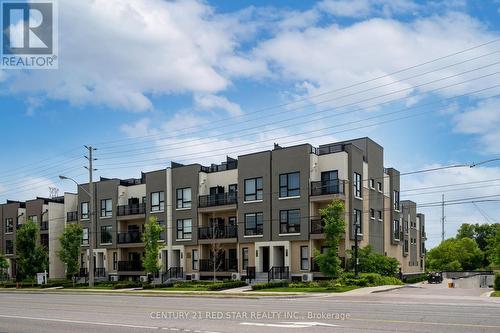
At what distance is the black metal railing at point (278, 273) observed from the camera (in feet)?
144

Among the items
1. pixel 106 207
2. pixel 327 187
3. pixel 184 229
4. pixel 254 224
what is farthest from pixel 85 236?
pixel 327 187

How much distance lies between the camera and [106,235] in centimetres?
5941

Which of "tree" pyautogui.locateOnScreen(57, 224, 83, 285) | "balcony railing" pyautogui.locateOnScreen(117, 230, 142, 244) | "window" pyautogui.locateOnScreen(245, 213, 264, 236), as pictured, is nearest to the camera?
"window" pyautogui.locateOnScreen(245, 213, 264, 236)

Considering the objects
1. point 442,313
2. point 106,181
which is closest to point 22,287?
point 106,181

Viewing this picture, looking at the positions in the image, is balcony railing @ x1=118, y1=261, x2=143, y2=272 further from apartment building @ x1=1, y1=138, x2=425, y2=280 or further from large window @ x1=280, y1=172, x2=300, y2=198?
large window @ x1=280, y1=172, x2=300, y2=198

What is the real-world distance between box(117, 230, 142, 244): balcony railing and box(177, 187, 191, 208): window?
243 inches

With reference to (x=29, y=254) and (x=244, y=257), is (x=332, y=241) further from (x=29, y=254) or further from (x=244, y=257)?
(x=29, y=254)

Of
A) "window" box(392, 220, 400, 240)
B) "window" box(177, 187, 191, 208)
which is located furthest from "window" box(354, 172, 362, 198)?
"window" box(177, 187, 191, 208)

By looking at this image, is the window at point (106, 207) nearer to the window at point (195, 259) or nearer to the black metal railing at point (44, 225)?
the black metal railing at point (44, 225)

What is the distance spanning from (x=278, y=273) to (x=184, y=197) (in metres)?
13.3

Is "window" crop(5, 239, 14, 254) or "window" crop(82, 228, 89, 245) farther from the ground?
"window" crop(82, 228, 89, 245)

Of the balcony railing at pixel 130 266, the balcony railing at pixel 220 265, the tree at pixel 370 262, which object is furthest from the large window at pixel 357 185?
the balcony railing at pixel 130 266

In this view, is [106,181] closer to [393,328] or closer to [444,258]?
[393,328]

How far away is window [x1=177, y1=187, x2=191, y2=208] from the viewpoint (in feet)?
172
